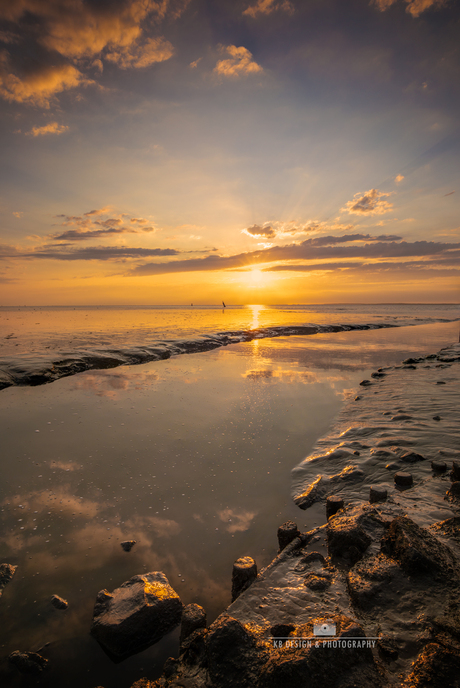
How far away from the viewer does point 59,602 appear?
2768 mm

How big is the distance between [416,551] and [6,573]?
397 cm

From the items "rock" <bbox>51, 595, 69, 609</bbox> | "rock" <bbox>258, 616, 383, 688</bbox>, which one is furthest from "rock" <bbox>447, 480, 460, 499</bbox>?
"rock" <bbox>51, 595, 69, 609</bbox>

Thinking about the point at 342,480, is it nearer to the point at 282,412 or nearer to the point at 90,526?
the point at 282,412

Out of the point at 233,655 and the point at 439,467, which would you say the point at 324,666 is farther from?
the point at 439,467

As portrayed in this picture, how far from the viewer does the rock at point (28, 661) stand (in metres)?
2.27

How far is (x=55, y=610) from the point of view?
2.72 m

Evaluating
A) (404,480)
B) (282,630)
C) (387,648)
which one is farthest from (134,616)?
(404,480)

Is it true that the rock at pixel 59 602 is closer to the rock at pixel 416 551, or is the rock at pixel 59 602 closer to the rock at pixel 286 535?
the rock at pixel 286 535

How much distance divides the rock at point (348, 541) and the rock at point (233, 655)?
1291 millimetres

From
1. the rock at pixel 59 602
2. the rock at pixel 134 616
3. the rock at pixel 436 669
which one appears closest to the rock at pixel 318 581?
the rock at pixel 436 669

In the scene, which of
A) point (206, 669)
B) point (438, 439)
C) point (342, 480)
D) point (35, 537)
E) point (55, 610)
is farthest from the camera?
point (438, 439)

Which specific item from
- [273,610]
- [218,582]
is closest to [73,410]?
[218,582]

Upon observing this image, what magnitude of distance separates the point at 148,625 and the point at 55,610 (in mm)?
919

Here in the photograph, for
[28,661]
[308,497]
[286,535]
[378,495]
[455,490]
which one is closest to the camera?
[28,661]
